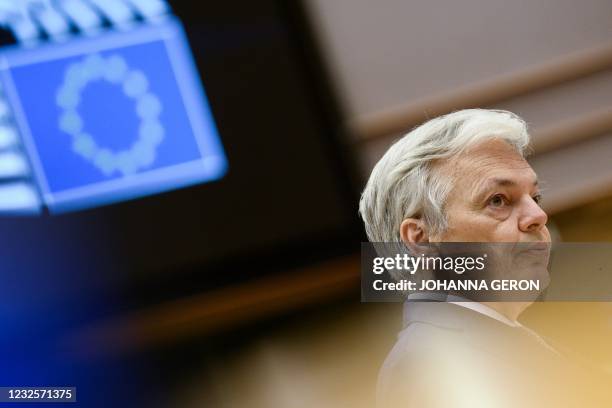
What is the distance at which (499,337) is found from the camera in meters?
0.70

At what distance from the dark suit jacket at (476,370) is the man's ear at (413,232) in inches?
2.4

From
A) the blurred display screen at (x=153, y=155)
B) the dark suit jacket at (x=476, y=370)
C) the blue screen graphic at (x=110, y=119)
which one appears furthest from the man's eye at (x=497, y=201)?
the blue screen graphic at (x=110, y=119)

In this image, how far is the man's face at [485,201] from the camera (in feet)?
2.35

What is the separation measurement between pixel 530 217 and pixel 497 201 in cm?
3

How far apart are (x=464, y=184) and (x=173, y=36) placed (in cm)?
58

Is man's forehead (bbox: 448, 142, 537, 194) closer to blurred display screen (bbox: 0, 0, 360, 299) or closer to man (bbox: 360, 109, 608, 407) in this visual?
man (bbox: 360, 109, 608, 407)

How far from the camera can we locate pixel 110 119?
3.45 ft

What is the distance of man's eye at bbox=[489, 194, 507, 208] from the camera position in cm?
72

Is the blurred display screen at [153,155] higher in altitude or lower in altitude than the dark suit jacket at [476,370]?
higher

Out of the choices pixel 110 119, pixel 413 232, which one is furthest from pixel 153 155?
pixel 413 232

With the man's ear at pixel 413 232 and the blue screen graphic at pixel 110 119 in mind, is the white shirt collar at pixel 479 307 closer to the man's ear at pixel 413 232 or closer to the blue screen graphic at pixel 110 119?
the man's ear at pixel 413 232

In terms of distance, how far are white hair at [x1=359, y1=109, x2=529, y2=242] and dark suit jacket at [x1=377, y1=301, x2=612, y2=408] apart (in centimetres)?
9

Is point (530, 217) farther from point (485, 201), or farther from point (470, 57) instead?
point (470, 57)

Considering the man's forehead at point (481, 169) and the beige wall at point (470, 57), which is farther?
the beige wall at point (470, 57)
